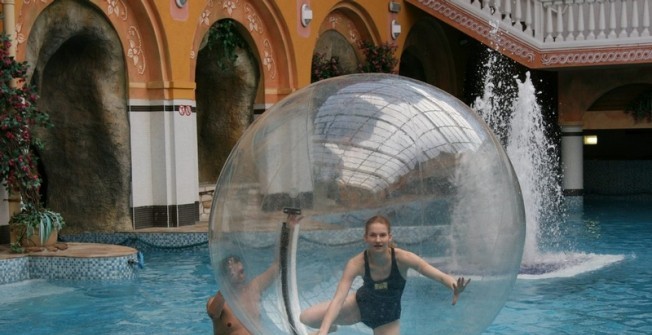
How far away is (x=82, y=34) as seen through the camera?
10945 millimetres

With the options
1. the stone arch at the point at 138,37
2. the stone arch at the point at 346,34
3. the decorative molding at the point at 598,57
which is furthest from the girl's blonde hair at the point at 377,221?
the decorative molding at the point at 598,57

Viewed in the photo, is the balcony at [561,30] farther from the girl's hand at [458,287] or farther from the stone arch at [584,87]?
the girl's hand at [458,287]

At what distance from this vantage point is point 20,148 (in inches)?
363

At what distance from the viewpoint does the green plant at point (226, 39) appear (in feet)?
42.6

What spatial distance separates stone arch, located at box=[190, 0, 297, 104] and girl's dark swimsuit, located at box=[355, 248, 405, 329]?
31.0 feet

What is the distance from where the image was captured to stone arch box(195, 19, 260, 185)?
13602mm

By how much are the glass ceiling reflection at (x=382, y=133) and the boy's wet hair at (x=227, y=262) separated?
0.60 metres

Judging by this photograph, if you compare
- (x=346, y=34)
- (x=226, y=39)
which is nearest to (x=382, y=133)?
(x=226, y=39)

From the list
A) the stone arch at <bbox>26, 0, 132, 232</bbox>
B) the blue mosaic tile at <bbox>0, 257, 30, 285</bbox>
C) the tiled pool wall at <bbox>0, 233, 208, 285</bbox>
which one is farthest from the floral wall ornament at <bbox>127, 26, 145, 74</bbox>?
the blue mosaic tile at <bbox>0, 257, 30, 285</bbox>

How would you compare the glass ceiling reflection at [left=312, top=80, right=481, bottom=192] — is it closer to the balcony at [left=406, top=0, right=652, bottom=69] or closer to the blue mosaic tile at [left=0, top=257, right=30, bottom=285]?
the blue mosaic tile at [left=0, top=257, right=30, bottom=285]

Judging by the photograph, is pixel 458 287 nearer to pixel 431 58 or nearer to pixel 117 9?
pixel 117 9

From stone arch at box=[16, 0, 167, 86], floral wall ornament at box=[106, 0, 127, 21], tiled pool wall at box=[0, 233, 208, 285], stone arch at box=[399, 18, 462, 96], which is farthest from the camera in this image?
stone arch at box=[399, 18, 462, 96]

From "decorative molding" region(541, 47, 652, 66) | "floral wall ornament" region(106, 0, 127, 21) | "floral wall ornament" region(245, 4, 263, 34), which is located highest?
"floral wall ornament" region(245, 4, 263, 34)

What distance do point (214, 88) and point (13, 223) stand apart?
17.0 feet
